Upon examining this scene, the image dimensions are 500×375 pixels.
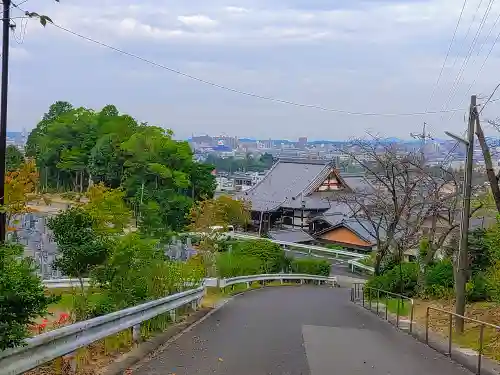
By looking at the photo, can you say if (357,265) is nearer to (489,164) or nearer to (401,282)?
(401,282)

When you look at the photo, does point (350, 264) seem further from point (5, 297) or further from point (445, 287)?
point (5, 297)

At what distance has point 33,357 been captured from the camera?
5379mm

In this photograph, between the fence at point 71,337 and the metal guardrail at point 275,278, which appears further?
the metal guardrail at point 275,278

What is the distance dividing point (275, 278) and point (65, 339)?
28.4 metres

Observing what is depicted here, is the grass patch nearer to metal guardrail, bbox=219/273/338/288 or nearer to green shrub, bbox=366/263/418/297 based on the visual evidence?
green shrub, bbox=366/263/418/297

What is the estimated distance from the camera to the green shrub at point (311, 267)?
41.9 meters

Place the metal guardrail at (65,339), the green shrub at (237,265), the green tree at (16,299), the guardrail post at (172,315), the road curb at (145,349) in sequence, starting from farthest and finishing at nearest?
the green shrub at (237,265) → the guardrail post at (172,315) → the road curb at (145,349) → the metal guardrail at (65,339) → the green tree at (16,299)

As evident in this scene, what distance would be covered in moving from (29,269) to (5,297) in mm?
458

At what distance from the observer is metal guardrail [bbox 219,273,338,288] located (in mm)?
25723

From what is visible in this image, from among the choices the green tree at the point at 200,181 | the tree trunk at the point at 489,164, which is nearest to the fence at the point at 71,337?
the tree trunk at the point at 489,164

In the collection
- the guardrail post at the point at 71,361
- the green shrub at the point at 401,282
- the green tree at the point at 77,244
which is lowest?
the green shrub at the point at 401,282

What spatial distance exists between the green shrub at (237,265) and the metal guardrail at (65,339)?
75.8 feet

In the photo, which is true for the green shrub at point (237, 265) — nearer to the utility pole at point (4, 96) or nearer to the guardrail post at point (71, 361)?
the utility pole at point (4, 96)

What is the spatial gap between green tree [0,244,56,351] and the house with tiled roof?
52.4m
